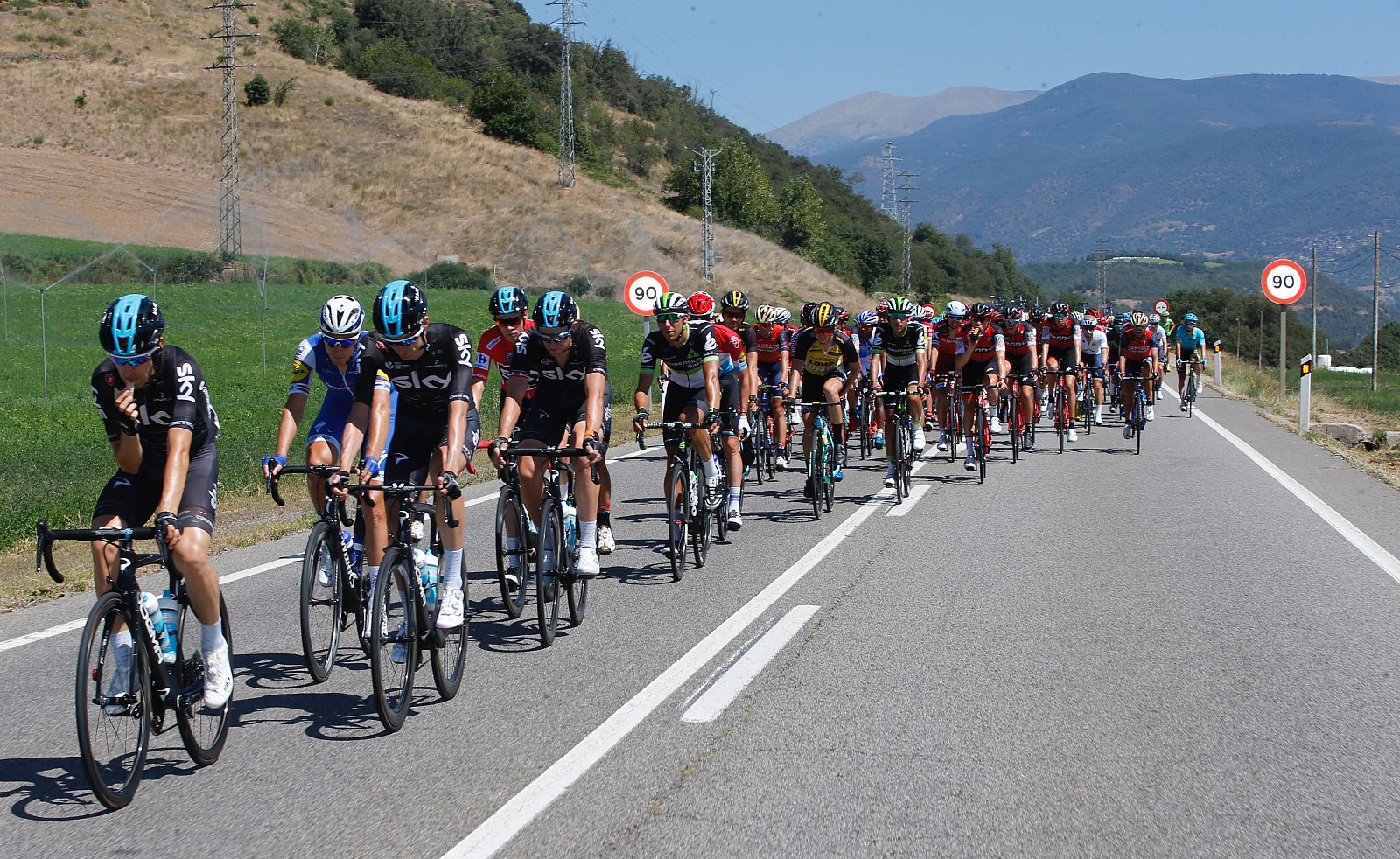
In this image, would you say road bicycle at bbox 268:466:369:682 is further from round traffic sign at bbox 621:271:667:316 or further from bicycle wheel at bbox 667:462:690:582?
round traffic sign at bbox 621:271:667:316

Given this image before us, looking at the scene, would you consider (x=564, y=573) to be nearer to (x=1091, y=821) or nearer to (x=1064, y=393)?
(x=1091, y=821)

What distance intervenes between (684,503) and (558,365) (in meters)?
1.81

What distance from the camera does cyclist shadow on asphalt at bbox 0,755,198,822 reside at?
492cm

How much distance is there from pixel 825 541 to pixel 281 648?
5.07 metres

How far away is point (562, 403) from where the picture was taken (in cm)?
859

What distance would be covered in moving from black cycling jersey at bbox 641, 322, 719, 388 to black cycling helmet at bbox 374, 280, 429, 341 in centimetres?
381

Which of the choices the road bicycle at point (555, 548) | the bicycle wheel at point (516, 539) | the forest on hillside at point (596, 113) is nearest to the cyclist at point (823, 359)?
Answer: the road bicycle at point (555, 548)

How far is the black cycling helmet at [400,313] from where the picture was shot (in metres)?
6.43

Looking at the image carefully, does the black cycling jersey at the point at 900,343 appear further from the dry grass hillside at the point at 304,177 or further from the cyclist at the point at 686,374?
the dry grass hillside at the point at 304,177

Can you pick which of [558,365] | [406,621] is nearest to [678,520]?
[558,365]

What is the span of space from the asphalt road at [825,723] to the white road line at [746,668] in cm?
3

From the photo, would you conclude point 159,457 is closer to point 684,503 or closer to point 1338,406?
point 684,503

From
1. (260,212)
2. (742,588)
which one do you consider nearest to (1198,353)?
(742,588)

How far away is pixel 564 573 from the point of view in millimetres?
7707
